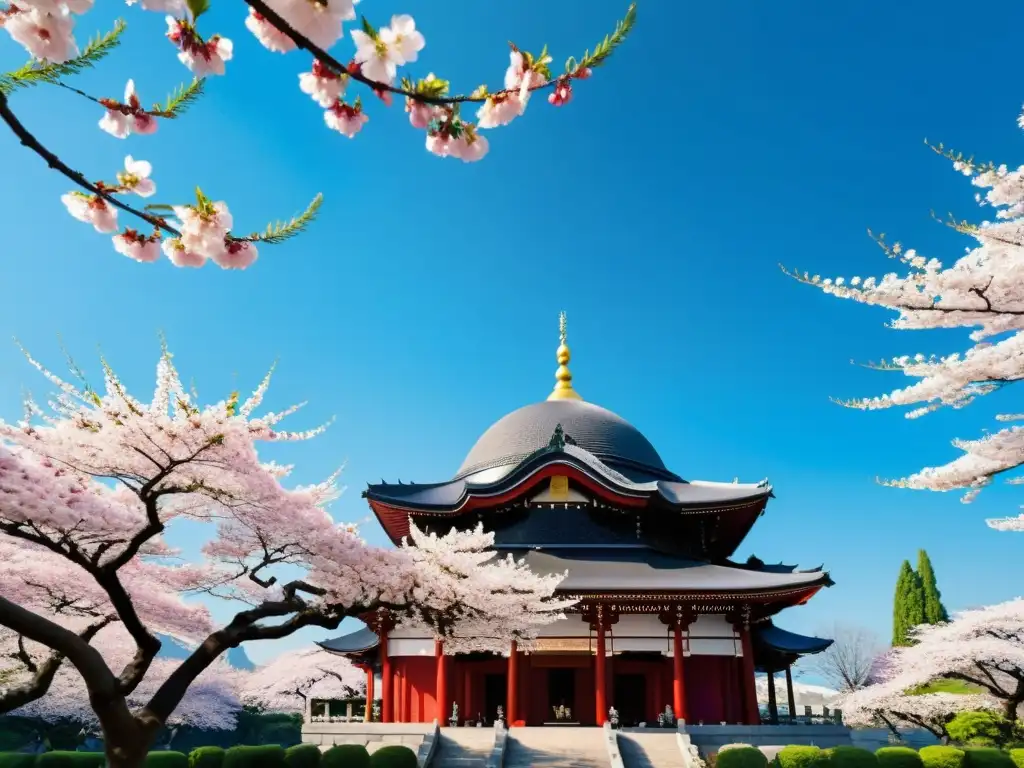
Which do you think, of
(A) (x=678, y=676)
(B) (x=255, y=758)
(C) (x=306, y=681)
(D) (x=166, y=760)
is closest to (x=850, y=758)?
(A) (x=678, y=676)

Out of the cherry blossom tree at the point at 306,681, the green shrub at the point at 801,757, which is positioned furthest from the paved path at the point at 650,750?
the cherry blossom tree at the point at 306,681

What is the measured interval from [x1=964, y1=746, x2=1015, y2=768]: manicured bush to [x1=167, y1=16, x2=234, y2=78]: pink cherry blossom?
925 inches

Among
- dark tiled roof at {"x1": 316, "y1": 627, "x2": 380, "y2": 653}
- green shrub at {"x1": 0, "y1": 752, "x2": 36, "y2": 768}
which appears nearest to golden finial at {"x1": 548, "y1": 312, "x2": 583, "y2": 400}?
dark tiled roof at {"x1": 316, "y1": 627, "x2": 380, "y2": 653}

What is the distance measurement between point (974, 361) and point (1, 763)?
26.9 m

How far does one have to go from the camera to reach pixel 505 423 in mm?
33531

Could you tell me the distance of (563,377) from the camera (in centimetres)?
3653

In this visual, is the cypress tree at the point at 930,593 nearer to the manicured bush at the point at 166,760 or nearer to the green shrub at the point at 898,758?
the green shrub at the point at 898,758

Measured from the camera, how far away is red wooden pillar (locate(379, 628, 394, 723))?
23719 millimetres

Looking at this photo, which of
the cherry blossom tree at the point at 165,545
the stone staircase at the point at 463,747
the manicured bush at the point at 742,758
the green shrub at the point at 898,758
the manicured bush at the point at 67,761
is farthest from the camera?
the manicured bush at the point at 67,761

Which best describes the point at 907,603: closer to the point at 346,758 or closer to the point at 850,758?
the point at 850,758

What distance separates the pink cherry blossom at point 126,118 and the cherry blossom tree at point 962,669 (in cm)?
3409

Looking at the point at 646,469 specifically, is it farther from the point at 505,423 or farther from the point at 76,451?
the point at 76,451

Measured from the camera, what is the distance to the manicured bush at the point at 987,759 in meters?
19.5

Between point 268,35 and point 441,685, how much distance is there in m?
21.9
